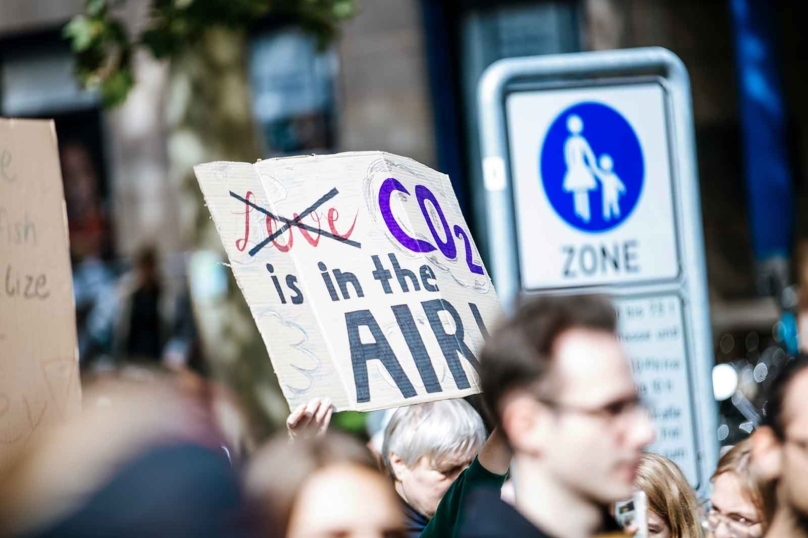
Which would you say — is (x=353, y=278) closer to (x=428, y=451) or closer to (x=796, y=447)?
(x=428, y=451)

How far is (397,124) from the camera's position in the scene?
11953 millimetres

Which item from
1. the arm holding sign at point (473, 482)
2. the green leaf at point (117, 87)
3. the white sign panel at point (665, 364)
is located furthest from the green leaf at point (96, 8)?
the arm holding sign at point (473, 482)

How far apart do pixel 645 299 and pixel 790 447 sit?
1789mm

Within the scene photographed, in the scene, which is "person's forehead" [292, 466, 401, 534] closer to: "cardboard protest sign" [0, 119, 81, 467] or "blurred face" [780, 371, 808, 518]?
"blurred face" [780, 371, 808, 518]

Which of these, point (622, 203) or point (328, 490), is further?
point (622, 203)

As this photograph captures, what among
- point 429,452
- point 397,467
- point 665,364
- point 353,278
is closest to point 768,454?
point 353,278

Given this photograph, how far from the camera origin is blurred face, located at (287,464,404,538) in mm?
2029

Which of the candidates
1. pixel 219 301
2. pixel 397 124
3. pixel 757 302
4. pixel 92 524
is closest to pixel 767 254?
pixel 757 302

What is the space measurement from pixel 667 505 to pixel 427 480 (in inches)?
29.2

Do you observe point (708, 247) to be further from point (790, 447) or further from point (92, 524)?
→ point (92, 524)

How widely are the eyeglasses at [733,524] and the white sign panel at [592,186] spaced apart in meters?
0.92

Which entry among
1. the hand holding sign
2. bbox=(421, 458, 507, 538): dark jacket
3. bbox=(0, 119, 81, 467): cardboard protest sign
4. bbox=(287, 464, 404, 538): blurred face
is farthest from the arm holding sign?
bbox=(0, 119, 81, 467): cardboard protest sign

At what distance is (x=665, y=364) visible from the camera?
4129 mm

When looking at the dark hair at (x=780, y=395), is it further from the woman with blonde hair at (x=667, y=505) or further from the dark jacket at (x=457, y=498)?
the woman with blonde hair at (x=667, y=505)
